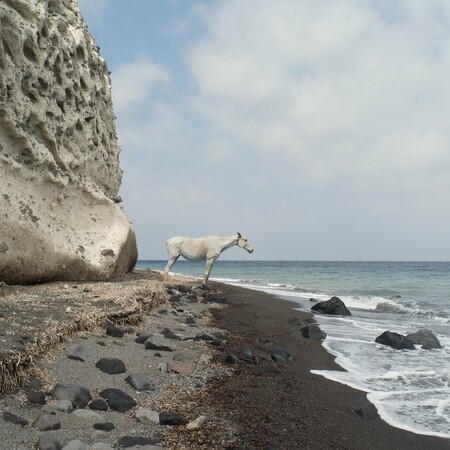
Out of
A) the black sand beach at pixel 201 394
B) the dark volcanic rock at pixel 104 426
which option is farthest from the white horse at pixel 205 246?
the dark volcanic rock at pixel 104 426

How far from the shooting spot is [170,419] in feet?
14.4

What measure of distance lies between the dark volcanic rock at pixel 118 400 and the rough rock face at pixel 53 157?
5.50 metres

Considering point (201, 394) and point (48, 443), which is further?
point (201, 394)

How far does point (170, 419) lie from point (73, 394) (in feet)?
3.35

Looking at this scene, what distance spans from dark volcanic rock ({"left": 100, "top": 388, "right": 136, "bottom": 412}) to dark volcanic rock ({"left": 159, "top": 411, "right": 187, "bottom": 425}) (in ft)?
1.38

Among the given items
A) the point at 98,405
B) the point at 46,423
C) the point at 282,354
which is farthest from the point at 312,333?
the point at 46,423

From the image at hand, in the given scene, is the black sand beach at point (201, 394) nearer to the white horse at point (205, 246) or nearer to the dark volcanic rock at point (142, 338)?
the dark volcanic rock at point (142, 338)

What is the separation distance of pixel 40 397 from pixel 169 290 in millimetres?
9596

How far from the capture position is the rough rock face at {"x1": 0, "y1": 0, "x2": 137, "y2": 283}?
1012cm

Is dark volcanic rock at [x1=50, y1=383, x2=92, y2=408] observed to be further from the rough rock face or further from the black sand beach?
the rough rock face

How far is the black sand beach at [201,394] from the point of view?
13.6 feet

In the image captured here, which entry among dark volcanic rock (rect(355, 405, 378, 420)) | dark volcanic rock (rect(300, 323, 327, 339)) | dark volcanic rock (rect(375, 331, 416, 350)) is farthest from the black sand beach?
dark volcanic rock (rect(375, 331, 416, 350))

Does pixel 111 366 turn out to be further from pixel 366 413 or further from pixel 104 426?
pixel 366 413

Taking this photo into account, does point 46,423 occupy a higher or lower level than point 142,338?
lower
